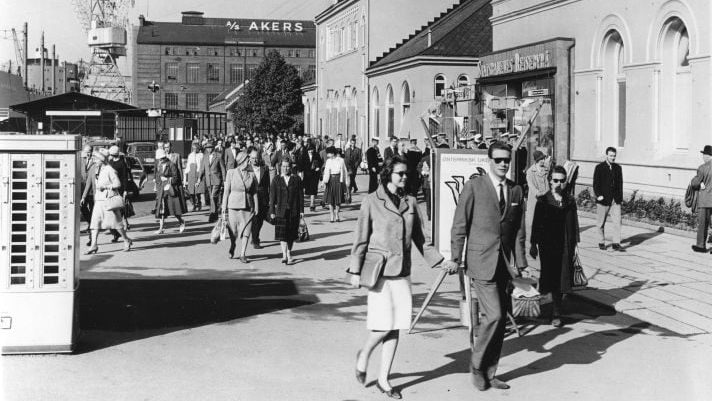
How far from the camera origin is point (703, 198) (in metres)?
14.5

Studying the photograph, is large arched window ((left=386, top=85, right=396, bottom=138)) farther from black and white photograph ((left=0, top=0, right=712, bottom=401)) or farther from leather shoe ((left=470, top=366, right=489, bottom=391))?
leather shoe ((left=470, top=366, right=489, bottom=391))

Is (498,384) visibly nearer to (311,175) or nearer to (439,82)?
(311,175)

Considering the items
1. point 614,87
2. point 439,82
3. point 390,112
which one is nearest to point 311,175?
point 614,87

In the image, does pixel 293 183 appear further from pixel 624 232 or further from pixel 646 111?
pixel 646 111

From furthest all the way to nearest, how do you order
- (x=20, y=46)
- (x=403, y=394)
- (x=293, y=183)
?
(x=20, y=46) → (x=293, y=183) → (x=403, y=394)

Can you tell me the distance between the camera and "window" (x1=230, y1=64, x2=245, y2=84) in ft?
390

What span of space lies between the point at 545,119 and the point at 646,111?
181 inches

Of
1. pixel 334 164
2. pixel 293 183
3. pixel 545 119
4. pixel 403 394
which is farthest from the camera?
pixel 545 119

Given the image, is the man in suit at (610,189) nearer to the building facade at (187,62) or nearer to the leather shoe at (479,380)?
the leather shoe at (479,380)

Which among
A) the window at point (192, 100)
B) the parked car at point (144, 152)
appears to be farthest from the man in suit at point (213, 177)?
the window at point (192, 100)

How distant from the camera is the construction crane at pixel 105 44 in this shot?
127 m

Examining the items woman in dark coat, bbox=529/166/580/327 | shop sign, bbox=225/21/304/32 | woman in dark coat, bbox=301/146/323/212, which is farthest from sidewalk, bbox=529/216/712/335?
shop sign, bbox=225/21/304/32

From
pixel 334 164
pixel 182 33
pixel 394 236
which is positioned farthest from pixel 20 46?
pixel 394 236

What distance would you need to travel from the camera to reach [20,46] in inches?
3654
